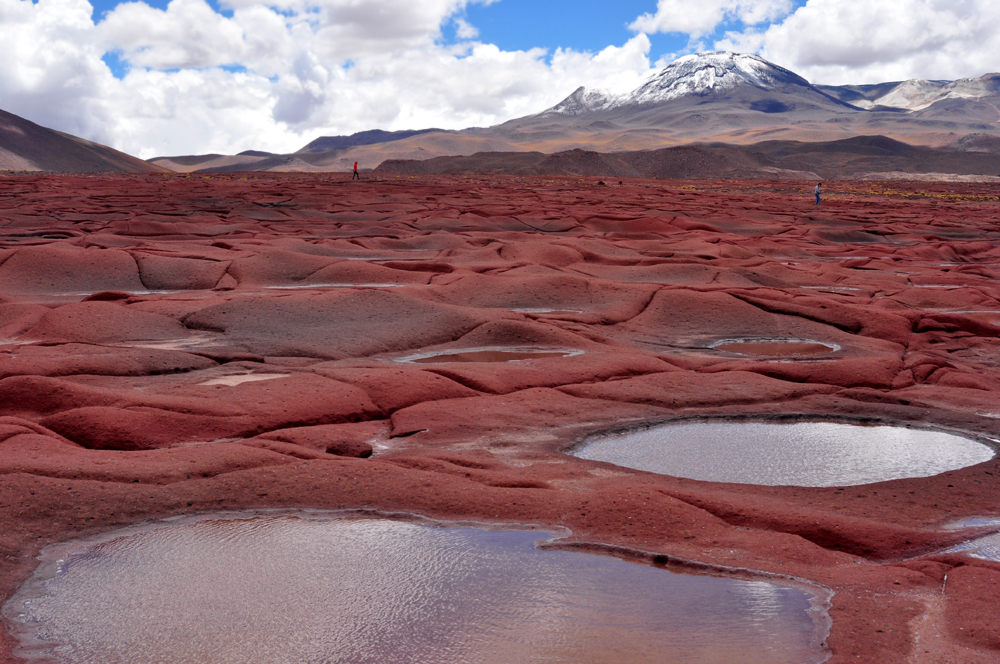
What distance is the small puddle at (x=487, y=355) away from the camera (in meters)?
10.1

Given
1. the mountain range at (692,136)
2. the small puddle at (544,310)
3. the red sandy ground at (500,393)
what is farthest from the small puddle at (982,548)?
the mountain range at (692,136)

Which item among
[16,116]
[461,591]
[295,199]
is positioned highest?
[16,116]

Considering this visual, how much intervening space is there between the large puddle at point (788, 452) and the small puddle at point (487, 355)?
2968 mm

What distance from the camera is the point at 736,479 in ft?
20.3

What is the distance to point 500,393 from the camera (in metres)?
8.30

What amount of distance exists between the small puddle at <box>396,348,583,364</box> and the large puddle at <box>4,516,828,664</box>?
203 inches

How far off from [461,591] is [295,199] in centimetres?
3129

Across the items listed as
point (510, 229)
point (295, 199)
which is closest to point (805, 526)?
point (510, 229)

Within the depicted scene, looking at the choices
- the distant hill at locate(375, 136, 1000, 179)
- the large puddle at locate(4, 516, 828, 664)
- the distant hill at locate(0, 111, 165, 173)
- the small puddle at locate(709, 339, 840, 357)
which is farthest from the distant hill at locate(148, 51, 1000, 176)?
the large puddle at locate(4, 516, 828, 664)

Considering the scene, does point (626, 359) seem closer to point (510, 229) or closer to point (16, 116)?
point (510, 229)

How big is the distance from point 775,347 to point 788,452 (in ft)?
15.8

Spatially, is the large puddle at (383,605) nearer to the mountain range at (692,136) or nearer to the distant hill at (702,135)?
the distant hill at (702,135)

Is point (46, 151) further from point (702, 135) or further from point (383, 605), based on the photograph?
point (383, 605)

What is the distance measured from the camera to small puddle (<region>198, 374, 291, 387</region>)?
27.5ft
